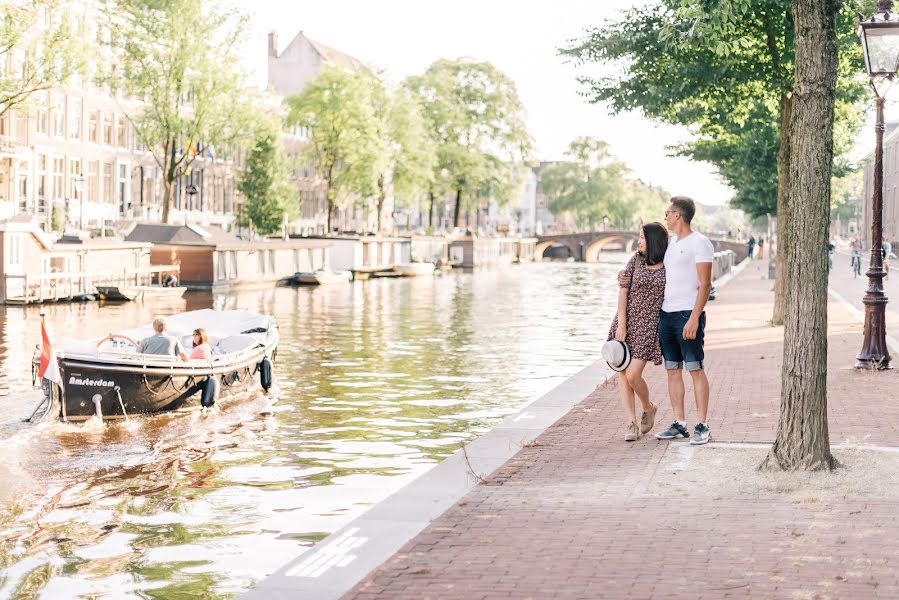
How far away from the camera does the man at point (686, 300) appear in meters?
11.4

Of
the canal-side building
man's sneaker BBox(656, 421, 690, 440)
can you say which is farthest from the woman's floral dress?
the canal-side building

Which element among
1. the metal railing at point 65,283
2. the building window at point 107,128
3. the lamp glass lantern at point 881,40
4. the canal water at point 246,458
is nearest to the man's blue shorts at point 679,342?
the canal water at point 246,458

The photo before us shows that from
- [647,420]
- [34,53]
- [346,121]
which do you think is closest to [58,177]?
[34,53]

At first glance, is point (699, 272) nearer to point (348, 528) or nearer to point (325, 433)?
point (348, 528)

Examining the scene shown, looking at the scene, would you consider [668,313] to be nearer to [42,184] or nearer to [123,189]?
[42,184]

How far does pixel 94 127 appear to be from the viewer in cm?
6919

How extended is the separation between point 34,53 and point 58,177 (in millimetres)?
15315

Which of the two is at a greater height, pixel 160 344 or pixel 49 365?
pixel 160 344

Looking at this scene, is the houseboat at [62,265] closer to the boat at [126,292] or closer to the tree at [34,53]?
the boat at [126,292]

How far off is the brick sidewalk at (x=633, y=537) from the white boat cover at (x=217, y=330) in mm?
10281

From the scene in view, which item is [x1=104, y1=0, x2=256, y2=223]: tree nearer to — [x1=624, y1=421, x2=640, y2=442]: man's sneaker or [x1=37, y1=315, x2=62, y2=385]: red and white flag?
[x1=37, y1=315, x2=62, y2=385]: red and white flag

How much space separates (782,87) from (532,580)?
64.6ft

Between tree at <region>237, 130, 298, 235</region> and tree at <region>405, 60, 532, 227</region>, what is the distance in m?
18.6

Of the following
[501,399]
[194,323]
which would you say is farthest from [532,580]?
[194,323]
